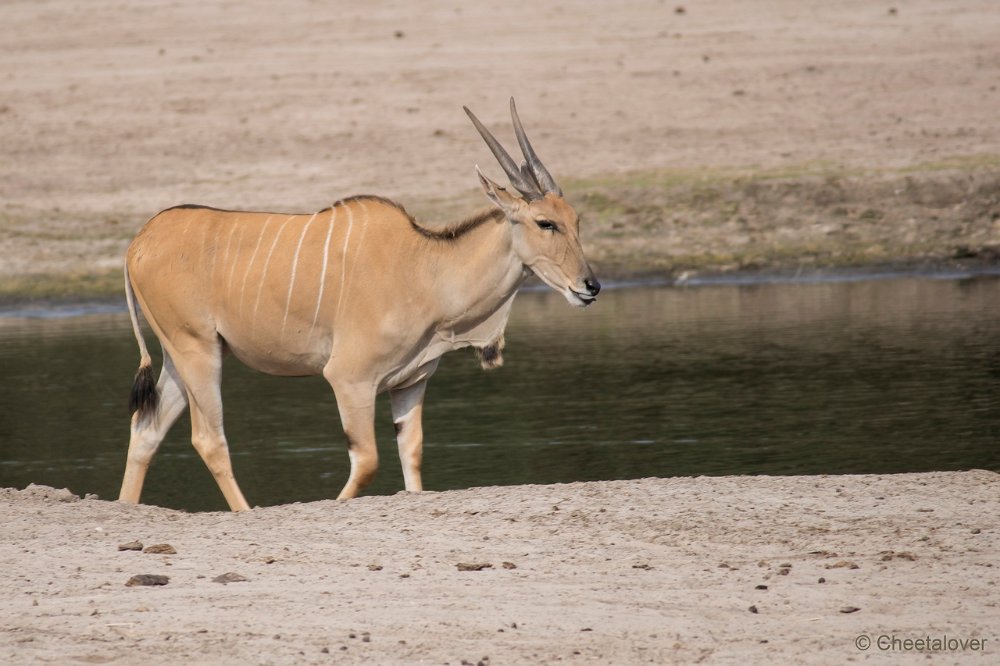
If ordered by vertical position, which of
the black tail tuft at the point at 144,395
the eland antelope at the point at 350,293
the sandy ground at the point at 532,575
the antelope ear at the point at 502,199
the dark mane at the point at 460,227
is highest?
the antelope ear at the point at 502,199

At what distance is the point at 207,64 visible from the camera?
2067 cm

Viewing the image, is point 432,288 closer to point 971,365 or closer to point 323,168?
point 971,365

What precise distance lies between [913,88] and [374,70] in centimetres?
622

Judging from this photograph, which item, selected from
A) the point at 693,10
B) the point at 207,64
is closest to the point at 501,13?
the point at 693,10

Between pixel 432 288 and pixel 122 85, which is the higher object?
pixel 122 85

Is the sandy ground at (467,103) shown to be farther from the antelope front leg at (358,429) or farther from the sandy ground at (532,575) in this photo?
the sandy ground at (532,575)

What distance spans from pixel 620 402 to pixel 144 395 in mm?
3163

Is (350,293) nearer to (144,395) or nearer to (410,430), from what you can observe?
(410,430)

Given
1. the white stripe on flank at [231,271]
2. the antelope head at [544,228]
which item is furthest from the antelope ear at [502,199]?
the white stripe on flank at [231,271]

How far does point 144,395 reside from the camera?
7.27 meters

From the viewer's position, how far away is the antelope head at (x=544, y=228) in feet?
22.1

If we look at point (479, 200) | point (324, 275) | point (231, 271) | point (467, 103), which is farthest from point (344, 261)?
point (467, 103)

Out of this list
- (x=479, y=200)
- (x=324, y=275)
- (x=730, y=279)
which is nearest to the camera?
(x=324, y=275)

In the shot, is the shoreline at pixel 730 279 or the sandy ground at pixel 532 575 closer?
the sandy ground at pixel 532 575
